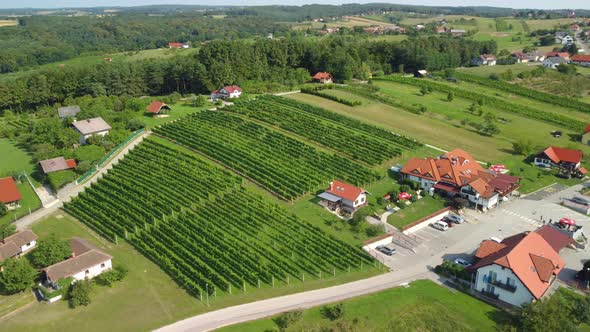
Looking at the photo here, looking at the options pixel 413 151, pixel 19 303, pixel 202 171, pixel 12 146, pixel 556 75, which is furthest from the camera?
pixel 556 75

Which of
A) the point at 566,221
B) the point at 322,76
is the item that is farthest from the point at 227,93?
the point at 566,221

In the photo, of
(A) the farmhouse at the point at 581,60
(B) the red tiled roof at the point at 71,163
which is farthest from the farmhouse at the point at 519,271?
(A) the farmhouse at the point at 581,60

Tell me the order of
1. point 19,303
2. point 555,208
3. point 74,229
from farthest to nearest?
point 555,208, point 74,229, point 19,303

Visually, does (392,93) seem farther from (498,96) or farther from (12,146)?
(12,146)

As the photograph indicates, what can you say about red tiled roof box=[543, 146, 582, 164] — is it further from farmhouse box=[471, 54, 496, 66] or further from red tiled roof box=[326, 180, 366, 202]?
farmhouse box=[471, 54, 496, 66]

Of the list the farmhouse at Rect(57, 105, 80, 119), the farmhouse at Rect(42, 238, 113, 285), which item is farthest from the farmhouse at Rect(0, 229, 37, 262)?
the farmhouse at Rect(57, 105, 80, 119)

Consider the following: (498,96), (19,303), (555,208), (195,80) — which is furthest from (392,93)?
(19,303)
